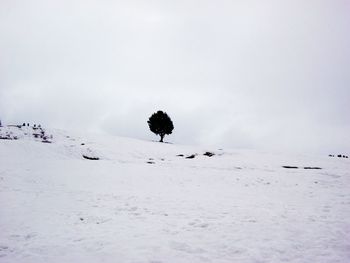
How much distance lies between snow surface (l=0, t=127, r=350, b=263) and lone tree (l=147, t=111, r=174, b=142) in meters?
50.6

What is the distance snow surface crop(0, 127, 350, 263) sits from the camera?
8.47 m

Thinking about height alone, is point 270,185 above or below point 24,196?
above

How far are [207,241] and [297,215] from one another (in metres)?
5.66

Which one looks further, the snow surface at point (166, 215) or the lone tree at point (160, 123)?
the lone tree at point (160, 123)

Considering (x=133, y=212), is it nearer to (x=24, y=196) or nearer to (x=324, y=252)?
(x=24, y=196)

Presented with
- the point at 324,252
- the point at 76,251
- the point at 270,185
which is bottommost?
the point at 76,251

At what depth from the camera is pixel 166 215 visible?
12773 millimetres

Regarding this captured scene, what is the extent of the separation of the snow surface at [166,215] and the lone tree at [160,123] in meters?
50.6

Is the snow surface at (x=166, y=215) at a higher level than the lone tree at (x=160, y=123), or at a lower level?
lower

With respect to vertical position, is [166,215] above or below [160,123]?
below

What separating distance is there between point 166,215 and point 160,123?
65.3 meters

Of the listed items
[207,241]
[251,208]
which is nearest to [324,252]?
[207,241]

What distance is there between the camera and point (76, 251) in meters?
8.45

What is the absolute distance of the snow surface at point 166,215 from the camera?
847 centimetres
